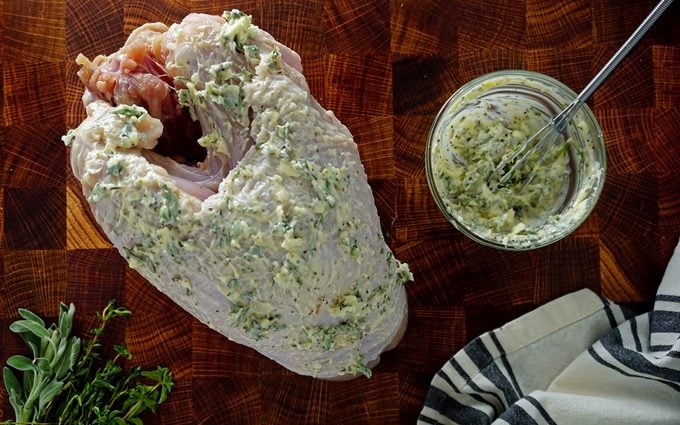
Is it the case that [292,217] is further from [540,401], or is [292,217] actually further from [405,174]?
[540,401]

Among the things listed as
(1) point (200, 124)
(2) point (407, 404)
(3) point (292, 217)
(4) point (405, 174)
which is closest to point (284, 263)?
(3) point (292, 217)

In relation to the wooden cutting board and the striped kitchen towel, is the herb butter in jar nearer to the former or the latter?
the wooden cutting board

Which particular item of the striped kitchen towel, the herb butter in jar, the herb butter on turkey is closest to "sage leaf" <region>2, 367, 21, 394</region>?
the herb butter on turkey

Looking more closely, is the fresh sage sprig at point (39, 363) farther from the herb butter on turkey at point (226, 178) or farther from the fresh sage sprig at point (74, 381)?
the herb butter on turkey at point (226, 178)

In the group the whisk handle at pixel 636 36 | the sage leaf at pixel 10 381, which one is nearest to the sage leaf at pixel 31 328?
the sage leaf at pixel 10 381

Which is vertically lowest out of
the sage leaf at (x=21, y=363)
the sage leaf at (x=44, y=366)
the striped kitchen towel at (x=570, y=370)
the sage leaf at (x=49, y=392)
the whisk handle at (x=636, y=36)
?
the sage leaf at (x=49, y=392)

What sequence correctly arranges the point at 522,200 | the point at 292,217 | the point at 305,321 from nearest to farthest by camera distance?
1. the point at 292,217
2. the point at 305,321
3. the point at 522,200
